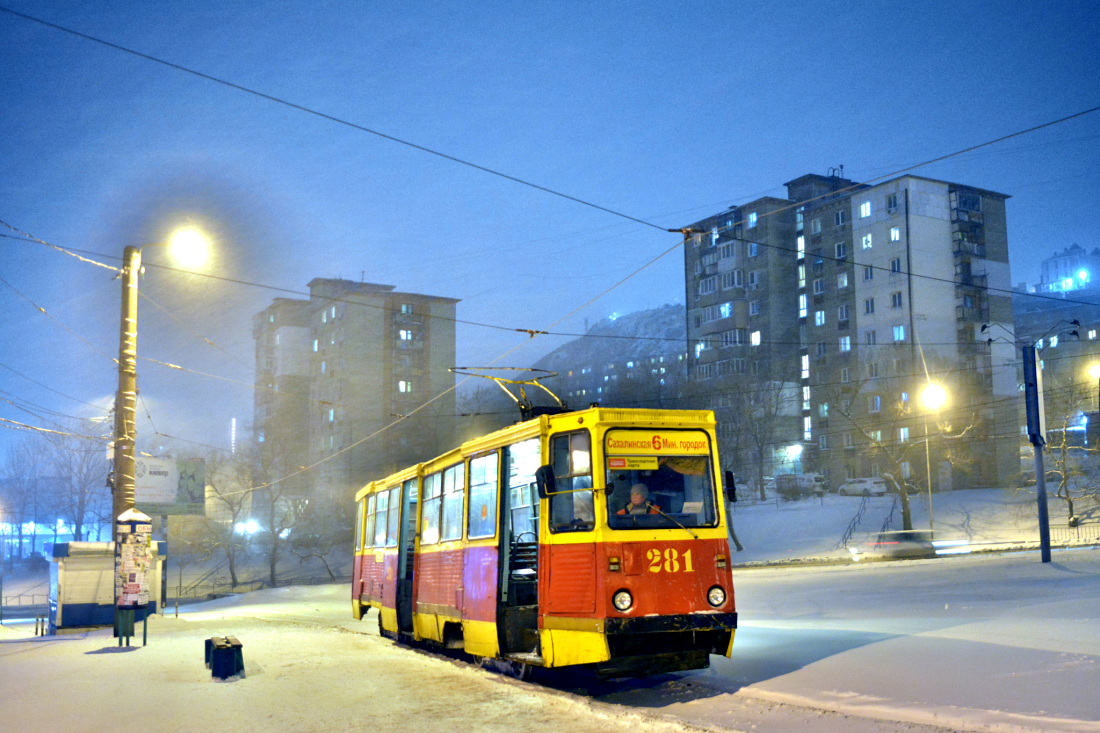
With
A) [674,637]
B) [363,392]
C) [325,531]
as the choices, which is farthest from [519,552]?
[363,392]

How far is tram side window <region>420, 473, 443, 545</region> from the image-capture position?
605 inches

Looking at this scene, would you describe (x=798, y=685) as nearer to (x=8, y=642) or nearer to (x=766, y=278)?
(x=8, y=642)

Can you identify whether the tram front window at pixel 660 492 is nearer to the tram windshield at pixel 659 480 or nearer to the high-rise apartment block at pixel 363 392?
the tram windshield at pixel 659 480

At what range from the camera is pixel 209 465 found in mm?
79750

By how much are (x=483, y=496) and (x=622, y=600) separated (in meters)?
3.39

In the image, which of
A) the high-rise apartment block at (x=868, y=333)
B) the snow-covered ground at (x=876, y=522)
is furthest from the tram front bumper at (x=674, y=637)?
the high-rise apartment block at (x=868, y=333)

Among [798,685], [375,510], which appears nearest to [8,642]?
[375,510]

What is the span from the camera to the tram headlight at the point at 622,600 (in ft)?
33.2

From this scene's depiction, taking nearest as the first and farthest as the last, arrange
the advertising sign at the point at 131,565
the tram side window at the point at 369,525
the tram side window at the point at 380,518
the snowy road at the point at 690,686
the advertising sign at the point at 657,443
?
the snowy road at the point at 690,686, the advertising sign at the point at 657,443, the advertising sign at the point at 131,565, the tram side window at the point at 380,518, the tram side window at the point at 369,525

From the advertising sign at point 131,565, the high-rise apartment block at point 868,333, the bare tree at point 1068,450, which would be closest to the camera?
the advertising sign at point 131,565

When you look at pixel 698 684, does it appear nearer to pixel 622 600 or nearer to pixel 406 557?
pixel 622 600

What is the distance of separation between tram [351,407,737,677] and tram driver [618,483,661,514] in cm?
1

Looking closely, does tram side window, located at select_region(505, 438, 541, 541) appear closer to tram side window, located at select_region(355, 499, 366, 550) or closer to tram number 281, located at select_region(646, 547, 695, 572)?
tram number 281, located at select_region(646, 547, 695, 572)

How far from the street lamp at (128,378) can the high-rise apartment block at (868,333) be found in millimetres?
44355
